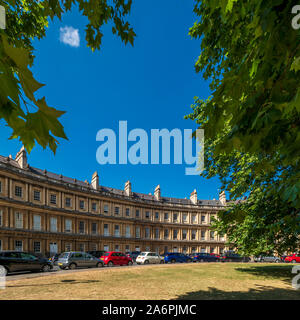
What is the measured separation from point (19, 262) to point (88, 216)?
2403 centimetres

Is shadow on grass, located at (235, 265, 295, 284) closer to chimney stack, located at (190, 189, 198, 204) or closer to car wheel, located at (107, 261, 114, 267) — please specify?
car wheel, located at (107, 261, 114, 267)

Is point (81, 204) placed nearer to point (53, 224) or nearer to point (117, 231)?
point (53, 224)

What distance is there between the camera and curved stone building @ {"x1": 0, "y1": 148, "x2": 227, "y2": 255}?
2906cm

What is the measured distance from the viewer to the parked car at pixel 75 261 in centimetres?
1861

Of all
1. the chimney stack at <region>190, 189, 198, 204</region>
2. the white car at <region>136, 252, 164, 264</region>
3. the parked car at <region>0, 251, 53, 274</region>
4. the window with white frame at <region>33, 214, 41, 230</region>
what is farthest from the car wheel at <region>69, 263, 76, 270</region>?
the chimney stack at <region>190, 189, 198, 204</region>

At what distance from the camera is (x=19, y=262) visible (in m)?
15.0

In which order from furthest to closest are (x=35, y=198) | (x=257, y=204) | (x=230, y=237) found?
(x=35, y=198) < (x=230, y=237) < (x=257, y=204)

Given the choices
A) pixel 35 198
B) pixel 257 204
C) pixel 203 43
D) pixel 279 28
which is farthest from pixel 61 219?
pixel 279 28

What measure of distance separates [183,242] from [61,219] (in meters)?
29.4

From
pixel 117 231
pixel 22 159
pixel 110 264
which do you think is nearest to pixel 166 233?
pixel 117 231

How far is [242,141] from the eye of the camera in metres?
2.35

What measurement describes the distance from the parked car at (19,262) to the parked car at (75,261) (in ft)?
7.35

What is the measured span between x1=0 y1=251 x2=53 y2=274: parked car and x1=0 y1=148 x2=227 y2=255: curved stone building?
1378cm

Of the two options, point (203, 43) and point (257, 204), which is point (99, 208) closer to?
point (257, 204)
